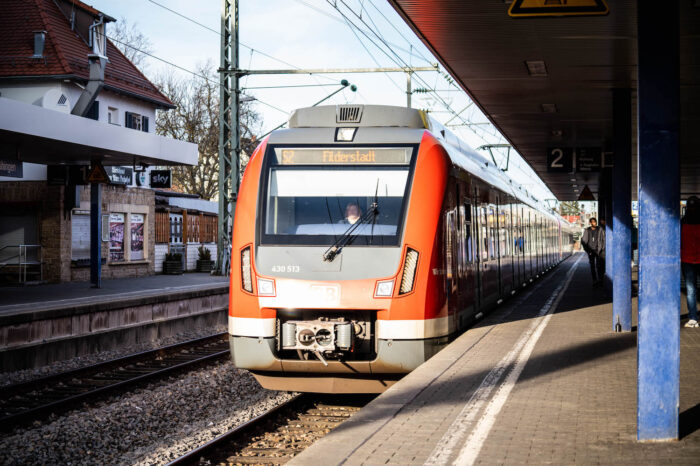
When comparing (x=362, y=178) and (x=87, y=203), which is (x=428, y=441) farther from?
(x=87, y=203)

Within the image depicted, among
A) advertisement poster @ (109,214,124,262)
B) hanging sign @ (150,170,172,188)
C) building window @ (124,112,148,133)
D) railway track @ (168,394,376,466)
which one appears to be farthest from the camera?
building window @ (124,112,148,133)

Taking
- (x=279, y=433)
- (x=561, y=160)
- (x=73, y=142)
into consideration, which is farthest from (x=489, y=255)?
(x=73, y=142)

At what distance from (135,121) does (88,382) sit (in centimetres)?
2423

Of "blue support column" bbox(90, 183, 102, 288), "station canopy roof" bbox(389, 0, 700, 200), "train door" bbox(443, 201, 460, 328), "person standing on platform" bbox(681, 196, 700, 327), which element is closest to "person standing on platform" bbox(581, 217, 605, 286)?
"station canopy roof" bbox(389, 0, 700, 200)

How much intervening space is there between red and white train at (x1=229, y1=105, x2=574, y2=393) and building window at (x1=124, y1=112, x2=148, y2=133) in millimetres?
25743

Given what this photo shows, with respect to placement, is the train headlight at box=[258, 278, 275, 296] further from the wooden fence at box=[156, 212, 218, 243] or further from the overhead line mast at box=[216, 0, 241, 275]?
the wooden fence at box=[156, 212, 218, 243]

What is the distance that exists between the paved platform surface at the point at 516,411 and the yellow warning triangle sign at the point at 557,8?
10.4 ft

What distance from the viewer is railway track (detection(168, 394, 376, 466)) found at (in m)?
7.25

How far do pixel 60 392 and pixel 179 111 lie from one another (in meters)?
43.8

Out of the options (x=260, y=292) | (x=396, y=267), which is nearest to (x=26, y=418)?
(x=260, y=292)

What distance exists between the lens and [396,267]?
27.9ft

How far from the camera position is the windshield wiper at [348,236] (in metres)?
8.61

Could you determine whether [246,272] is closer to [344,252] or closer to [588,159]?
[344,252]

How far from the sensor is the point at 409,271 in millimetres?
8539
